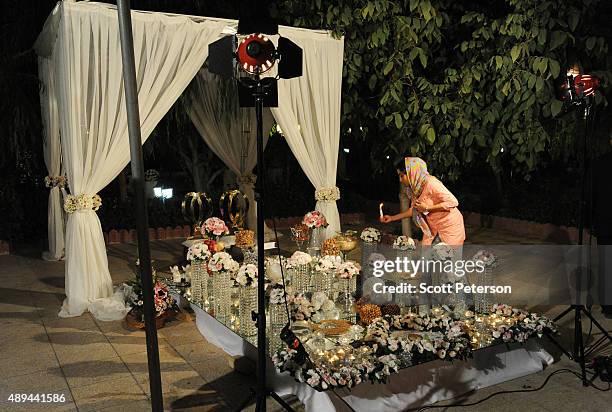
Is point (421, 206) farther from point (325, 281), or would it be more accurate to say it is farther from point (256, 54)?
point (256, 54)

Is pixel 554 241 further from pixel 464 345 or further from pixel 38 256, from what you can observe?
pixel 38 256

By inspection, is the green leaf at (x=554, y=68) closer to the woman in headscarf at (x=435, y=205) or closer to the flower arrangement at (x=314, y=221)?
the woman in headscarf at (x=435, y=205)

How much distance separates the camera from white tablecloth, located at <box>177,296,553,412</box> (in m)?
3.26

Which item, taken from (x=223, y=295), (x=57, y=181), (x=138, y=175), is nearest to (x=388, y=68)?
(x=223, y=295)

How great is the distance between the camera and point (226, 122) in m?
8.02

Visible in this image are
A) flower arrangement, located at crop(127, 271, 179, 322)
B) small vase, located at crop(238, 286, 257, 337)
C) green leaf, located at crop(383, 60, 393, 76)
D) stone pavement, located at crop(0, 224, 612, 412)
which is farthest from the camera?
green leaf, located at crop(383, 60, 393, 76)

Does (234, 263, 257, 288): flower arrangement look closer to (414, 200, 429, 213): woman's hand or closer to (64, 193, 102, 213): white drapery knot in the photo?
(414, 200, 429, 213): woman's hand

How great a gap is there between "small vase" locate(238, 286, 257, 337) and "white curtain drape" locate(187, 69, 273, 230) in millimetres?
3926

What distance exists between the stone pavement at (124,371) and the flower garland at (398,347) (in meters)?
0.32

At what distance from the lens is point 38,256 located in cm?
791

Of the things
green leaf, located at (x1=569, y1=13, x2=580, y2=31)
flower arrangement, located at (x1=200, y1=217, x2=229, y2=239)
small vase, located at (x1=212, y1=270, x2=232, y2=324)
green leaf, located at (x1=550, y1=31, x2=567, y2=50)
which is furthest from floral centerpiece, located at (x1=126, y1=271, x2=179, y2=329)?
green leaf, located at (x1=569, y1=13, x2=580, y2=31)

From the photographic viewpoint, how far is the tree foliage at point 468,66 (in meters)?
5.93

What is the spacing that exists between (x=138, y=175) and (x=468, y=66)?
5114mm

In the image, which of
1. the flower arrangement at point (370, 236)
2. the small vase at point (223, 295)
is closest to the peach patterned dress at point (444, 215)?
the flower arrangement at point (370, 236)
